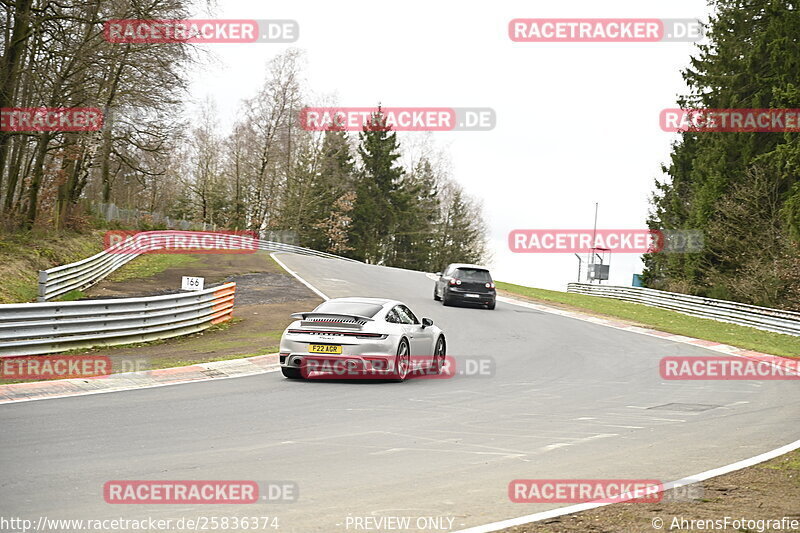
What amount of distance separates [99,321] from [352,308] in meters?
5.54

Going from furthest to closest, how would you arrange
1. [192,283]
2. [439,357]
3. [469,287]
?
[469,287]
[192,283]
[439,357]

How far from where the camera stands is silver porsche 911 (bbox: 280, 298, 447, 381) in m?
13.6

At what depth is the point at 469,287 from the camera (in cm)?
3050

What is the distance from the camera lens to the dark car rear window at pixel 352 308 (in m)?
14.3

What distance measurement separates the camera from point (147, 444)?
27.0 feet

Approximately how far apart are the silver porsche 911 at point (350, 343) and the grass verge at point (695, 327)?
1440 cm

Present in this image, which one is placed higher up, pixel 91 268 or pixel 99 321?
pixel 91 268

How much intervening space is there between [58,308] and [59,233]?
18.6 m

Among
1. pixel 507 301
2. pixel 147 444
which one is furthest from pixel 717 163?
pixel 147 444

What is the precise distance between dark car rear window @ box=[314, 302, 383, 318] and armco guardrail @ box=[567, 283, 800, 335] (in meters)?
23.1

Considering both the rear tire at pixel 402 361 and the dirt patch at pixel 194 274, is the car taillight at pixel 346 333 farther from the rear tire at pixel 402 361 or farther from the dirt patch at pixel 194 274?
the dirt patch at pixel 194 274

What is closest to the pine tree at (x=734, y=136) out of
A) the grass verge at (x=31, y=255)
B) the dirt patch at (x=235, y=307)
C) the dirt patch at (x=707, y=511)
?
the dirt patch at (x=235, y=307)

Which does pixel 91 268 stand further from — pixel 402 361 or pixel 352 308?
pixel 402 361

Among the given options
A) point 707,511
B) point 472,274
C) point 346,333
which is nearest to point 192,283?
point 346,333
